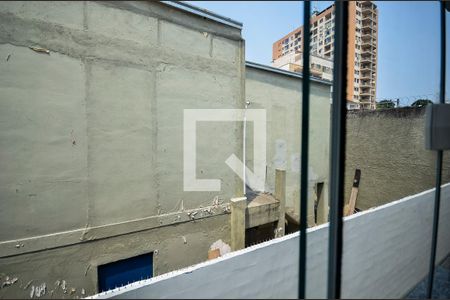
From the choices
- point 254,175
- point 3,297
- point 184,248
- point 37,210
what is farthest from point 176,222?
point 254,175

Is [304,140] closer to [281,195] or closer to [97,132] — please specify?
[97,132]

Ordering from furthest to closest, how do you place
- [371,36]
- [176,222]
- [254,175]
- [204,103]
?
1. [254,175]
2. [204,103]
3. [176,222]
4. [371,36]

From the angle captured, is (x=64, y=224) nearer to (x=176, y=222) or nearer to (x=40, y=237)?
(x=40, y=237)

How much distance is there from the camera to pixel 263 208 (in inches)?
285

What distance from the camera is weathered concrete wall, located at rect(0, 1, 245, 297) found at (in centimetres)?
407

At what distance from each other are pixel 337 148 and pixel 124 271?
544cm

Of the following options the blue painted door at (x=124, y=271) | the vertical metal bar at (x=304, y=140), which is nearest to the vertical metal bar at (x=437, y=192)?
the vertical metal bar at (x=304, y=140)

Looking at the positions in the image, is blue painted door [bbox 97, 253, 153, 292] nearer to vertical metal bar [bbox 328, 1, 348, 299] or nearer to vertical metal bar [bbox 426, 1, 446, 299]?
vertical metal bar [bbox 426, 1, 446, 299]

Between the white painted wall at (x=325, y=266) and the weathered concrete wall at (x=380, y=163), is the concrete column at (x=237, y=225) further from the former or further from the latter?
the white painted wall at (x=325, y=266)

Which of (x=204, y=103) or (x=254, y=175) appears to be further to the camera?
(x=254, y=175)

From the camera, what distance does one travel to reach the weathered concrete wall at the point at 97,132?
13.3 feet

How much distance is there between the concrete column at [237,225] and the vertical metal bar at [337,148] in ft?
18.7

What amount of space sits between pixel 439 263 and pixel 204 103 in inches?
199

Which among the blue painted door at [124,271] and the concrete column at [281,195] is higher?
the concrete column at [281,195]
